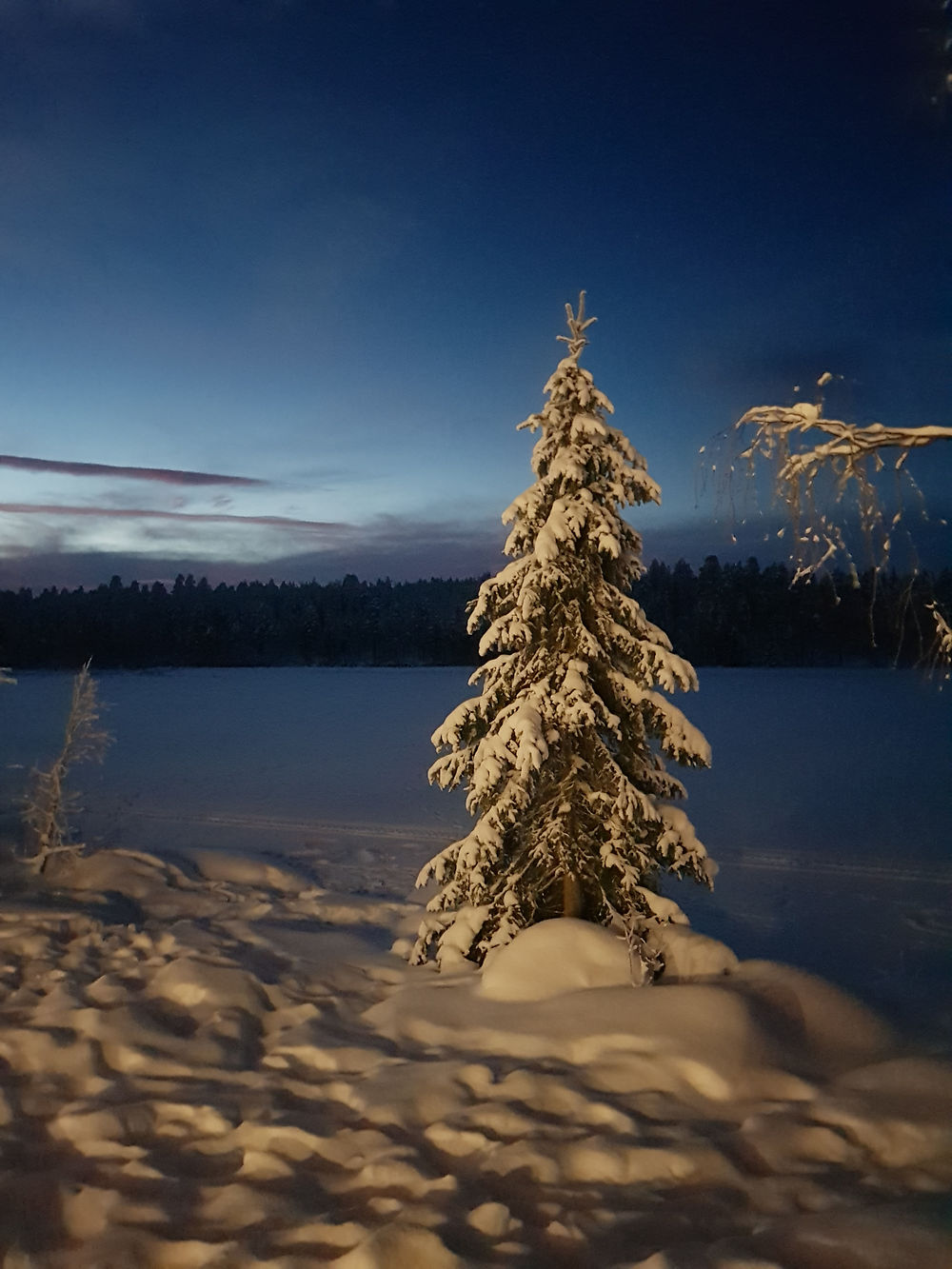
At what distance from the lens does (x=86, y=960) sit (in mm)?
9445

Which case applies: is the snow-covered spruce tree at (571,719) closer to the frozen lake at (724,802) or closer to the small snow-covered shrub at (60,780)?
the frozen lake at (724,802)

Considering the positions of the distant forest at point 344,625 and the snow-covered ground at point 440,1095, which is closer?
the snow-covered ground at point 440,1095

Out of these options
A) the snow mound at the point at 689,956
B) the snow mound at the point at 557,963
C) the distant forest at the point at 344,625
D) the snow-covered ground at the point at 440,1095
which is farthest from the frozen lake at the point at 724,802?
the distant forest at the point at 344,625

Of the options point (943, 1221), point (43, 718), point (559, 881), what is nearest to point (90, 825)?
point (559, 881)

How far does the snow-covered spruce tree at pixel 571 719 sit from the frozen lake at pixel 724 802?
2.73m

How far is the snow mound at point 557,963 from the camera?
7.49 metres

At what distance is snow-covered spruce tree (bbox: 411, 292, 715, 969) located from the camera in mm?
8250

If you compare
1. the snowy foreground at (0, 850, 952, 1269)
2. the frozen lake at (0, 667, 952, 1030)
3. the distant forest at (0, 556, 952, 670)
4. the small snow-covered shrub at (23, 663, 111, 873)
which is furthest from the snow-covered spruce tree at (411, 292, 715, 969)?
the distant forest at (0, 556, 952, 670)

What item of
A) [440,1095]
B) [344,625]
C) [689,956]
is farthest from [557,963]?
[344,625]

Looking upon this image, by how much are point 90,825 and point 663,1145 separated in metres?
21.1

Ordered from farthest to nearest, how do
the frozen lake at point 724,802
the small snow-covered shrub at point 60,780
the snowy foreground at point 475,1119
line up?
the small snow-covered shrub at point 60,780 → the frozen lake at point 724,802 → the snowy foreground at point 475,1119

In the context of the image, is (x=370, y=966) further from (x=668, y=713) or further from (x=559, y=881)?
(x=668, y=713)

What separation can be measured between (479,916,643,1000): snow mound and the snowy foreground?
0.03 m

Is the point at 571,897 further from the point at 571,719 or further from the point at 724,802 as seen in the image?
the point at 724,802
